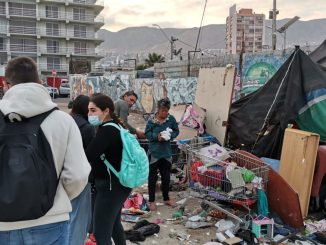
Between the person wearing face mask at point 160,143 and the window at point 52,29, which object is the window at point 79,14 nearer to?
the window at point 52,29

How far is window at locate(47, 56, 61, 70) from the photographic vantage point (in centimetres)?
7169

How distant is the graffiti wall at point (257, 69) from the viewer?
13406 millimetres

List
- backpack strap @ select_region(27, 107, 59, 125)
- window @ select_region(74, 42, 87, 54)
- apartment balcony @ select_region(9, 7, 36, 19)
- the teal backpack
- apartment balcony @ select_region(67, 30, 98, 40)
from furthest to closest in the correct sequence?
window @ select_region(74, 42, 87, 54) < apartment balcony @ select_region(67, 30, 98, 40) < apartment balcony @ select_region(9, 7, 36, 19) < the teal backpack < backpack strap @ select_region(27, 107, 59, 125)

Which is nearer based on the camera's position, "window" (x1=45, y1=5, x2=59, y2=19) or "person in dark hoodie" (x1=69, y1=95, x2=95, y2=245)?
"person in dark hoodie" (x1=69, y1=95, x2=95, y2=245)

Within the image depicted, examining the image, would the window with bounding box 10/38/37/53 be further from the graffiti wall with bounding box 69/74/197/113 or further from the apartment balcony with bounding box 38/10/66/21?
the graffiti wall with bounding box 69/74/197/113

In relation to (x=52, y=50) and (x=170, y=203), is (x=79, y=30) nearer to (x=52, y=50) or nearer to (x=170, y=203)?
(x=52, y=50)

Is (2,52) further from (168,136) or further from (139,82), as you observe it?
(168,136)

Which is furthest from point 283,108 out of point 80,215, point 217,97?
point 80,215

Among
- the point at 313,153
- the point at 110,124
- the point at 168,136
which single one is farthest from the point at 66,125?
the point at 313,153

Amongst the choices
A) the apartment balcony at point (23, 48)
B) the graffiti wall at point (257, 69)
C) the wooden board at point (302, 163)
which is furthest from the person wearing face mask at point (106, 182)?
the apartment balcony at point (23, 48)

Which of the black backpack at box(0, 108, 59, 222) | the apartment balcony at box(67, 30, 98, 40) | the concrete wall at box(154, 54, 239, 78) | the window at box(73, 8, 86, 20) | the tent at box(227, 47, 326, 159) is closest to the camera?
the black backpack at box(0, 108, 59, 222)

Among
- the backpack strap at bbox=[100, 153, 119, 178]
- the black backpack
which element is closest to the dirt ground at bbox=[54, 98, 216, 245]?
the backpack strap at bbox=[100, 153, 119, 178]

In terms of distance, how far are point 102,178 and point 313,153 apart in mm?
3183

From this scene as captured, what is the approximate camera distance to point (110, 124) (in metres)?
3.52
